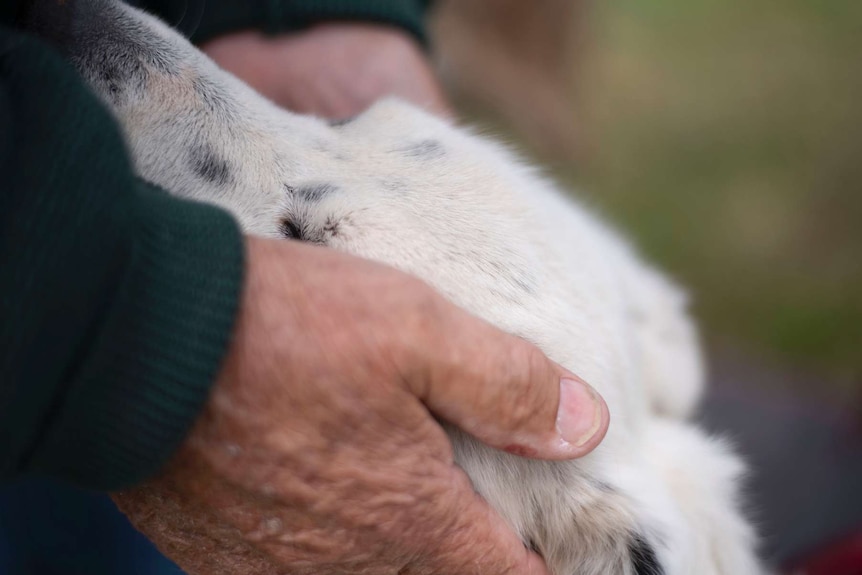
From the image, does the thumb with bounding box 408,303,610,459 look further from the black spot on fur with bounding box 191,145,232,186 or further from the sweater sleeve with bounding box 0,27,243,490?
the black spot on fur with bounding box 191,145,232,186

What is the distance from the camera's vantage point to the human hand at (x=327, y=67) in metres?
2.30

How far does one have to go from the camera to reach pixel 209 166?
1.30 m

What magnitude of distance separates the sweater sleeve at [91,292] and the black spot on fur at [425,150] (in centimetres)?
43

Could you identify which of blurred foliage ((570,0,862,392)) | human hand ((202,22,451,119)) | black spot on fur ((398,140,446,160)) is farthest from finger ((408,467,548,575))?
blurred foliage ((570,0,862,392))

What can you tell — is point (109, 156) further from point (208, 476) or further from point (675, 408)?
point (675, 408)

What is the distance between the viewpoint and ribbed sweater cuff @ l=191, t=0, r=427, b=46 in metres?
2.24

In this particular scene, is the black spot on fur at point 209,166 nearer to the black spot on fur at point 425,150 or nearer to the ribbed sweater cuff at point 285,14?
the black spot on fur at point 425,150

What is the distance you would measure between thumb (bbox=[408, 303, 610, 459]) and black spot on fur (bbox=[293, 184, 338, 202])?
0.31 m

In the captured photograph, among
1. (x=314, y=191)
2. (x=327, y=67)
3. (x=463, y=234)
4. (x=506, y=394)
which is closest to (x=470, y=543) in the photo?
(x=506, y=394)

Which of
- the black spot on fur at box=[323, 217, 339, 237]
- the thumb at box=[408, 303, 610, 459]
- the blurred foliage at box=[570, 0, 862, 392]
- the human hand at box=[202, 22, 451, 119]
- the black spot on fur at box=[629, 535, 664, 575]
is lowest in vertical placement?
the black spot on fur at box=[629, 535, 664, 575]

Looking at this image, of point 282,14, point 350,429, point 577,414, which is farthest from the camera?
point 282,14

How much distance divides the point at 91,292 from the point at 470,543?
674 mm

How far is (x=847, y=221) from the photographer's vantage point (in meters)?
5.32

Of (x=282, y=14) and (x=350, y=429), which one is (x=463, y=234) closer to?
(x=350, y=429)
